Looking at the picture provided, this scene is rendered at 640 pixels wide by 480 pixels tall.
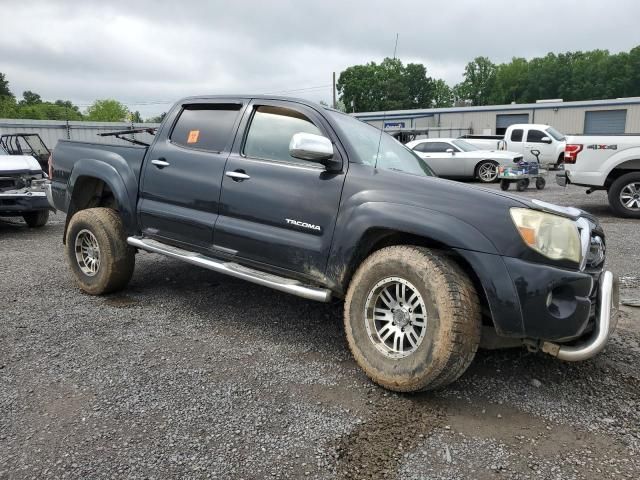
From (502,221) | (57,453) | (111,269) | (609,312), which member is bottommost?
(57,453)

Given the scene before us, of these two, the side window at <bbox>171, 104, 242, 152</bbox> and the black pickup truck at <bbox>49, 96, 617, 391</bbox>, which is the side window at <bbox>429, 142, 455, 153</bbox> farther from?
the side window at <bbox>171, 104, 242, 152</bbox>

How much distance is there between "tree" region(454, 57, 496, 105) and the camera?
106 meters

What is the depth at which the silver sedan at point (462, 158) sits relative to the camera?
16125 mm

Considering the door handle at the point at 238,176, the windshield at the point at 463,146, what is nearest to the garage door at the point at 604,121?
the windshield at the point at 463,146

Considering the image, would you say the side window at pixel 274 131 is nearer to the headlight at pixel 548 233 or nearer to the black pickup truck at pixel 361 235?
the black pickup truck at pixel 361 235

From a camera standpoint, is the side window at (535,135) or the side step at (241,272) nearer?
the side step at (241,272)

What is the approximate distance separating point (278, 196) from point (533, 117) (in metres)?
37.1

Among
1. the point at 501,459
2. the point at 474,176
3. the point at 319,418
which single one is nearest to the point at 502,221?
the point at 501,459

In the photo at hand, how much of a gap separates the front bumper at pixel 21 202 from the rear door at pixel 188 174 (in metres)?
5.01

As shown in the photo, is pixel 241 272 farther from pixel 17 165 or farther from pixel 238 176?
pixel 17 165

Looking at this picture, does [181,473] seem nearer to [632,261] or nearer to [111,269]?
[111,269]

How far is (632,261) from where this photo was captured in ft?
20.2

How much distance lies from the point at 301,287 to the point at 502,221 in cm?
136

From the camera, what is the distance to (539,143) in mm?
20266
